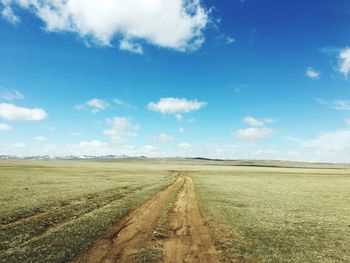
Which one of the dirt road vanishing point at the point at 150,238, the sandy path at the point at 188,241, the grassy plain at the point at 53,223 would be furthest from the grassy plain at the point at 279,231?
the grassy plain at the point at 53,223

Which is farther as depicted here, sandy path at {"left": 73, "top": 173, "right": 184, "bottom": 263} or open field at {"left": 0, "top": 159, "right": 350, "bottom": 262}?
open field at {"left": 0, "top": 159, "right": 350, "bottom": 262}

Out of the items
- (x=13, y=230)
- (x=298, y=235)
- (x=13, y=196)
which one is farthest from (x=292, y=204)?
(x=13, y=196)

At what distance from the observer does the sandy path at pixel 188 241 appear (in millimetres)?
15070

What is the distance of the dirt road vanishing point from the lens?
14930 millimetres

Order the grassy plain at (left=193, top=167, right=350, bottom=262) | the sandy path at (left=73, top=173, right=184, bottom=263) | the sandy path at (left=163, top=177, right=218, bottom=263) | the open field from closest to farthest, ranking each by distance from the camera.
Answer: the sandy path at (left=73, top=173, right=184, bottom=263) < the sandy path at (left=163, top=177, right=218, bottom=263) < the open field < the grassy plain at (left=193, top=167, right=350, bottom=262)

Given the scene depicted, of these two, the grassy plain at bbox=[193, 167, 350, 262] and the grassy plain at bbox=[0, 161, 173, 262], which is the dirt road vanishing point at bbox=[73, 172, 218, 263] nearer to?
the grassy plain at bbox=[0, 161, 173, 262]

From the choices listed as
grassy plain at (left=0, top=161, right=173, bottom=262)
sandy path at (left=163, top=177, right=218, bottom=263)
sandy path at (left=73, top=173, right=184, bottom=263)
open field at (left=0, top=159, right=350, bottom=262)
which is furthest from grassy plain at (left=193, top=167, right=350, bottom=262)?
grassy plain at (left=0, top=161, right=173, bottom=262)

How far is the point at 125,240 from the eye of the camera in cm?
1788

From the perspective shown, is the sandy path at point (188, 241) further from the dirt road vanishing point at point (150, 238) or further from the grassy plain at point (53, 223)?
the grassy plain at point (53, 223)

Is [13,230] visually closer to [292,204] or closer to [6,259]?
[6,259]

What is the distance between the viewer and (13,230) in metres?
20.0

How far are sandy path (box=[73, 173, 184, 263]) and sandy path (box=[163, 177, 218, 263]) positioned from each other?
4.67 feet

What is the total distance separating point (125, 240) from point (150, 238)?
1.43 meters

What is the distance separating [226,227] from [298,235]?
4.67 meters
